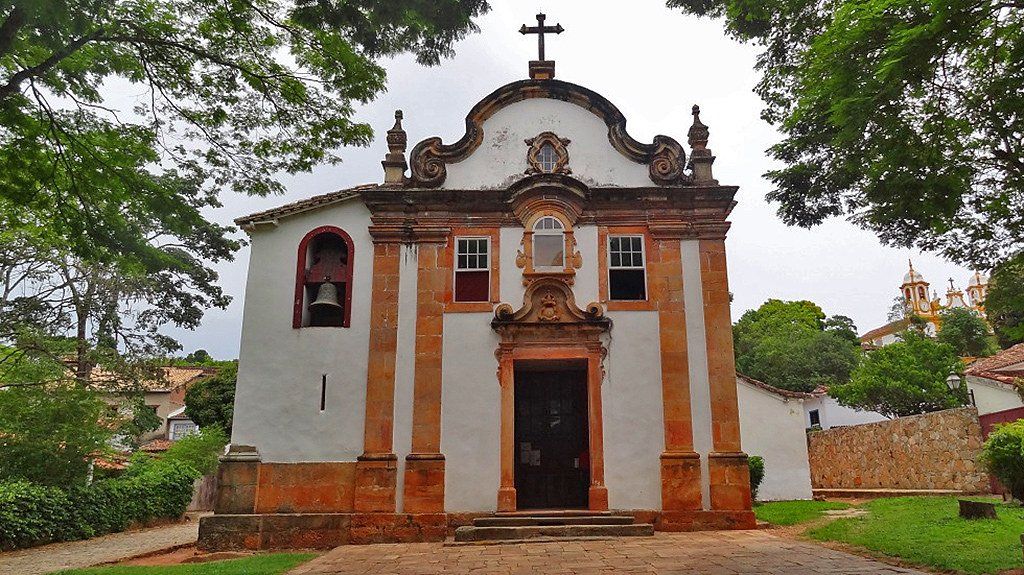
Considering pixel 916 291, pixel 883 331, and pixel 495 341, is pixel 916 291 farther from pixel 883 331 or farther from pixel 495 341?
pixel 495 341

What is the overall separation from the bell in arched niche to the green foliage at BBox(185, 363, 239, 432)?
16874 millimetres

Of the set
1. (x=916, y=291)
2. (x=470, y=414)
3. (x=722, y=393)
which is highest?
(x=916, y=291)

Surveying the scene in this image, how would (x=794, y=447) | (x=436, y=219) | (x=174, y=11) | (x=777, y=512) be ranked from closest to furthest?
(x=174, y=11)
(x=436, y=219)
(x=777, y=512)
(x=794, y=447)

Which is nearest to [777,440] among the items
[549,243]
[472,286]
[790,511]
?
[790,511]

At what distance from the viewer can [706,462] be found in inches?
490

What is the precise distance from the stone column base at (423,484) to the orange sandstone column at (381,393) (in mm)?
273

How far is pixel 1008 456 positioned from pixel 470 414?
10134 mm

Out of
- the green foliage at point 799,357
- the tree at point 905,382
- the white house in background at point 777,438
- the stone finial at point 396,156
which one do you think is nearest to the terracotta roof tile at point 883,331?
the green foliage at point 799,357

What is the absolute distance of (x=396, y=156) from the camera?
555 inches

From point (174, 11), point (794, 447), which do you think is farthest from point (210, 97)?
point (794, 447)

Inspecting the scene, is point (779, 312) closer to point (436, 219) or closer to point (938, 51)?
point (436, 219)

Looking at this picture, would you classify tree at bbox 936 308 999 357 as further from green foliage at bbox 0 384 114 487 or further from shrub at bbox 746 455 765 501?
green foliage at bbox 0 384 114 487

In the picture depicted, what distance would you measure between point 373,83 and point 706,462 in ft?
29.1

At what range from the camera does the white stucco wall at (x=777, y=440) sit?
18.8 m
